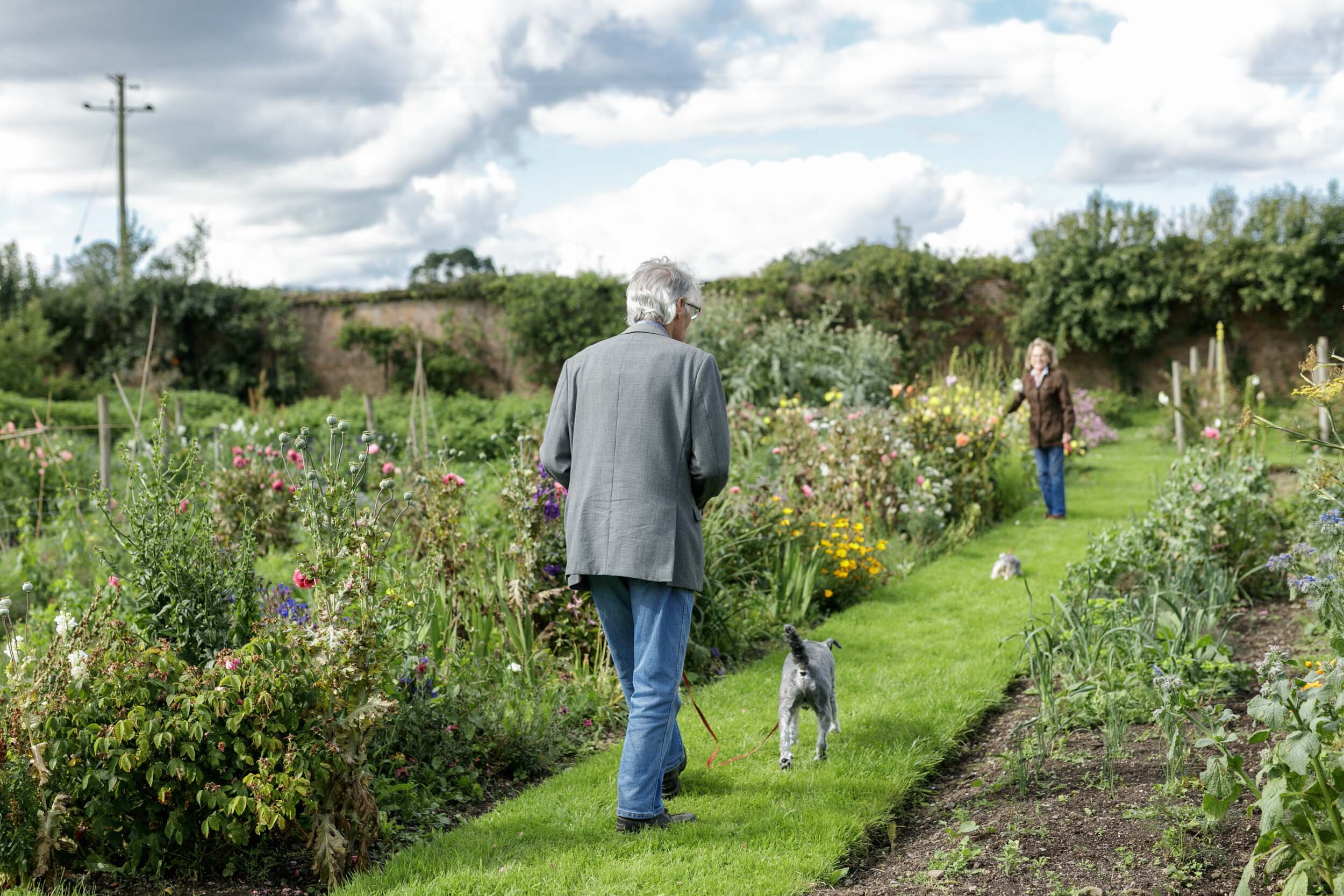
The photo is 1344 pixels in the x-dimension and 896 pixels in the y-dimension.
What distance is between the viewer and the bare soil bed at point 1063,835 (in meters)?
2.80

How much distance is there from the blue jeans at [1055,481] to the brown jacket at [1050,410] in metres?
0.09

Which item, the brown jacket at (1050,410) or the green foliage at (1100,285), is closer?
the brown jacket at (1050,410)

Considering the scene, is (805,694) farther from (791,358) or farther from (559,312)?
(559,312)

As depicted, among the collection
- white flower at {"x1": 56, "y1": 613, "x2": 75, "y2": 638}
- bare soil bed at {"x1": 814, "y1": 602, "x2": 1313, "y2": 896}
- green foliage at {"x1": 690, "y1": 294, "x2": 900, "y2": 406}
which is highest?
green foliage at {"x1": 690, "y1": 294, "x2": 900, "y2": 406}

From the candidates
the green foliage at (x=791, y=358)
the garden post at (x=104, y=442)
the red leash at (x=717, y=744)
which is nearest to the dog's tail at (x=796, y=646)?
the red leash at (x=717, y=744)

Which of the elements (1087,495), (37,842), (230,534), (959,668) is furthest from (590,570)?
(1087,495)

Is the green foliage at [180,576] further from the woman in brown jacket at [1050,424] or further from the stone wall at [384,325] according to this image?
the stone wall at [384,325]

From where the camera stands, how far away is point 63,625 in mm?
2982

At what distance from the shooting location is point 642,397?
3047 millimetres

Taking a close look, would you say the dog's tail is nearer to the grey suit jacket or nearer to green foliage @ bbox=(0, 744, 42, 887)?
the grey suit jacket

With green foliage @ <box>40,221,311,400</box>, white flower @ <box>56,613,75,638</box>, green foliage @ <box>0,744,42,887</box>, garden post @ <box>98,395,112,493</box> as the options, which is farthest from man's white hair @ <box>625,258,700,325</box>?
green foliage @ <box>40,221,311,400</box>

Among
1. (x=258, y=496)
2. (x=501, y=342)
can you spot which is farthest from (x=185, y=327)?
(x=258, y=496)

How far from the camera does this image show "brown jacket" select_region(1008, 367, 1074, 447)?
332 inches

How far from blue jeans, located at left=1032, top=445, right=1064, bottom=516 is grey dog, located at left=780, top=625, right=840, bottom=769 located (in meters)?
5.48
